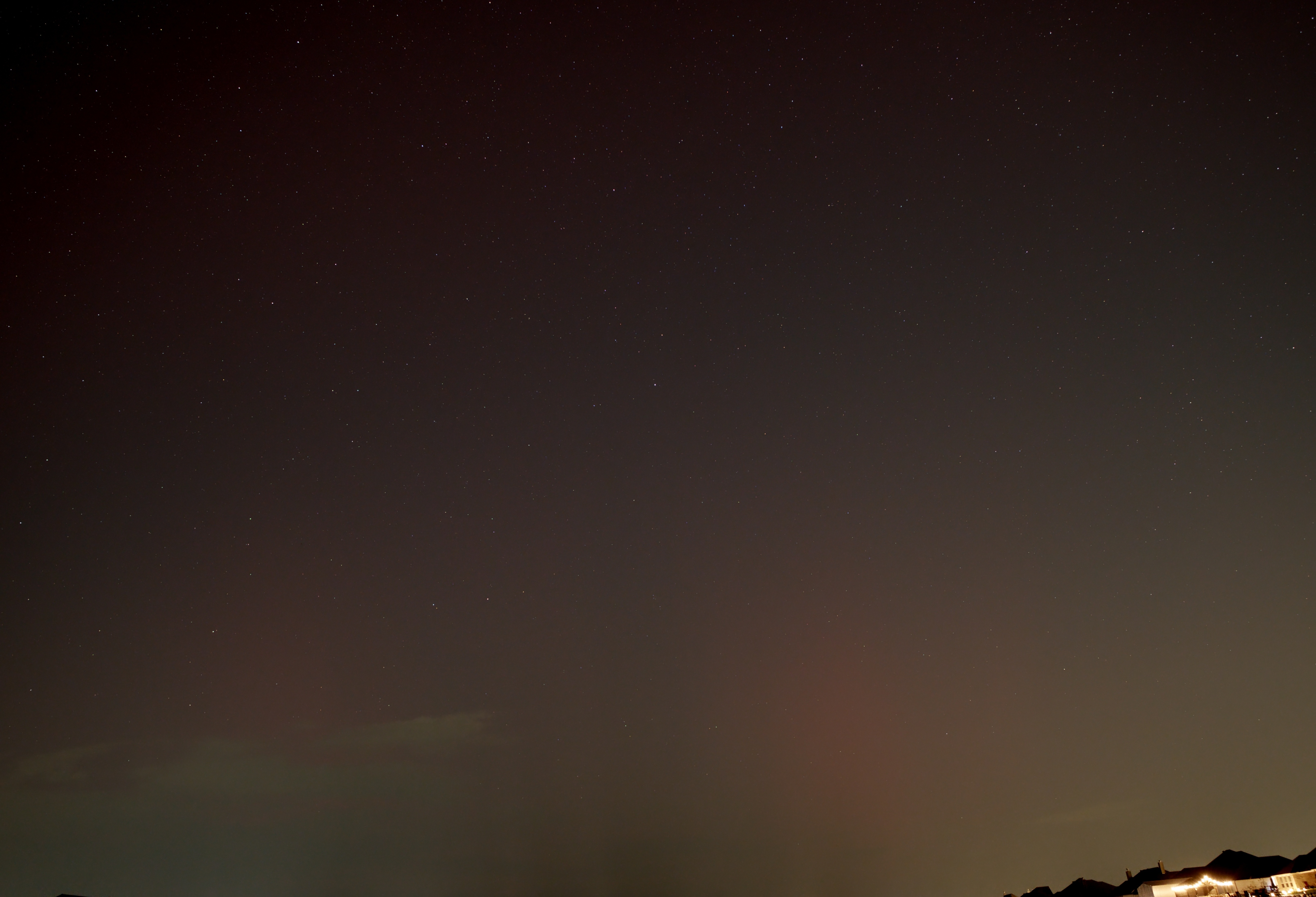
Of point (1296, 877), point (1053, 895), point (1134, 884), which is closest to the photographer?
point (1296, 877)

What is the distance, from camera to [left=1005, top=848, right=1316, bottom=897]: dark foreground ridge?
114 feet

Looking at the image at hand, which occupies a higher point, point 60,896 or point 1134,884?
point 60,896

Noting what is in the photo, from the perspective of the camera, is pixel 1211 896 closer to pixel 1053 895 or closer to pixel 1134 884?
pixel 1134 884

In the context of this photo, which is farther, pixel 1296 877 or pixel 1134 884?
pixel 1134 884

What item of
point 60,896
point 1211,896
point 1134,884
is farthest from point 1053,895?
point 60,896

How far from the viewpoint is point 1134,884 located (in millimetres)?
42969

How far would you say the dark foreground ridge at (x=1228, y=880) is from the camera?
34.7 meters

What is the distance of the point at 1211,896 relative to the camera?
36.5 m

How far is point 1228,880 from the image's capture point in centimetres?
3584

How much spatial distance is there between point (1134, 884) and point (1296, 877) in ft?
29.4

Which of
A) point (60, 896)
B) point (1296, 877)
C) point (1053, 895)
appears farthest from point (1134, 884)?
point (60, 896)

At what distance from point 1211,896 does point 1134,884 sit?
703 cm

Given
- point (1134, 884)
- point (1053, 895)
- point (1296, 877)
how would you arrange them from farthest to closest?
point (1053, 895), point (1134, 884), point (1296, 877)

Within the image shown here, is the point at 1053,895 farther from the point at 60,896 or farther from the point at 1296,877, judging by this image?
the point at 60,896
